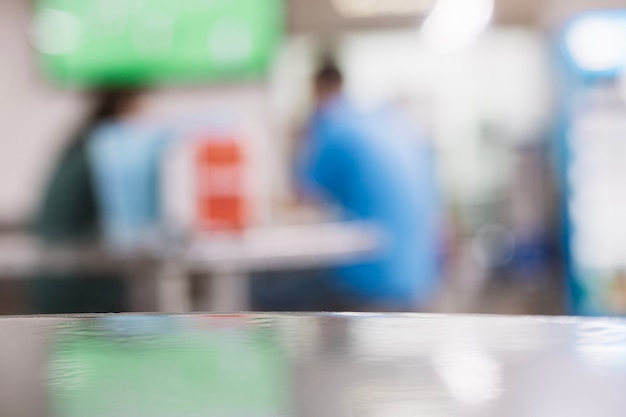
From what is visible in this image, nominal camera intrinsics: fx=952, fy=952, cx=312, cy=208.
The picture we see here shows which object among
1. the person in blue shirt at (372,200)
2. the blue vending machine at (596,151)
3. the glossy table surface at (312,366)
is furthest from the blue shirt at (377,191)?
the glossy table surface at (312,366)

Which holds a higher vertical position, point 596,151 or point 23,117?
point 23,117

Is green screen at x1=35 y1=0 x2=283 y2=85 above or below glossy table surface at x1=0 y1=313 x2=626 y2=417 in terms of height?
above

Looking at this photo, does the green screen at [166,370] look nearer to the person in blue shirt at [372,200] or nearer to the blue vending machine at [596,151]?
the person in blue shirt at [372,200]

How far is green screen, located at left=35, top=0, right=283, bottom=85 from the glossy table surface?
17.9ft

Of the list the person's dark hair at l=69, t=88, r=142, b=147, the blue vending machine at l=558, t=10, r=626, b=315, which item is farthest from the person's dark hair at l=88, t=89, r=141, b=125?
the blue vending machine at l=558, t=10, r=626, b=315

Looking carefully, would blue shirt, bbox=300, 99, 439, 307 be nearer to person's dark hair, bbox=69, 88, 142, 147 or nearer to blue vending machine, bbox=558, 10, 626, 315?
person's dark hair, bbox=69, 88, 142, 147

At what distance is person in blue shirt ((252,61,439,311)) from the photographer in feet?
11.1

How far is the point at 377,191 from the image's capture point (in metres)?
3.39

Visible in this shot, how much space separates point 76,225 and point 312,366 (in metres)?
2.81

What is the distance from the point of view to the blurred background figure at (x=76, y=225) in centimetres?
296

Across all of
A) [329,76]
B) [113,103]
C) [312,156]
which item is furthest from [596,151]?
[113,103]

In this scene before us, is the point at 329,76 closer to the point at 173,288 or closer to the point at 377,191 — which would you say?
the point at 377,191

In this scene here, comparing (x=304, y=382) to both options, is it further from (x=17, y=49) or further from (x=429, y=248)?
(x=17, y=49)

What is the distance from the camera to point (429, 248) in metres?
3.72
